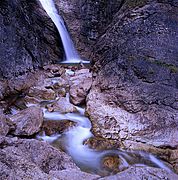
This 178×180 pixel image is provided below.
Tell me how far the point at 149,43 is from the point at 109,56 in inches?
40.4

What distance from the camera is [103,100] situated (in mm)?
6289

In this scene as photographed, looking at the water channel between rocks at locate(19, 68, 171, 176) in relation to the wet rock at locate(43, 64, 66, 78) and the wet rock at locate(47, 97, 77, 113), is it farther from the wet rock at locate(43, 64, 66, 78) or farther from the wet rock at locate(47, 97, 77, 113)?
the wet rock at locate(43, 64, 66, 78)

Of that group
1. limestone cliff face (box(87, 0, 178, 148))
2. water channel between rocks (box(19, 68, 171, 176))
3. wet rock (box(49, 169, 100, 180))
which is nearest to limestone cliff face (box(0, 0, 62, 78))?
limestone cliff face (box(87, 0, 178, 148))

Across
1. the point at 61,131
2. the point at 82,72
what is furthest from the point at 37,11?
the point at 61,131

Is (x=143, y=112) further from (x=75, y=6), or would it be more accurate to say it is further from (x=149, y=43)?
(x=75, y=6)

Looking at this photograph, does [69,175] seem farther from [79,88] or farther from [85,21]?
[85,21]

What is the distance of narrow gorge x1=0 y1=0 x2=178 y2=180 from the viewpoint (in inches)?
193

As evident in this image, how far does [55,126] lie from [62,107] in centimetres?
72

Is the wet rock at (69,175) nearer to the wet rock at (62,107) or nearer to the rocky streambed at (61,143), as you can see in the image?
the rocky streambed at (61,143)

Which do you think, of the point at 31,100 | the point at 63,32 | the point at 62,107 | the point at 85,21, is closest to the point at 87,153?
the point at 62,107

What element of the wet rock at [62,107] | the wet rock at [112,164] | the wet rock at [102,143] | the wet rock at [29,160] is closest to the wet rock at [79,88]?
the wet rock at [62,107]

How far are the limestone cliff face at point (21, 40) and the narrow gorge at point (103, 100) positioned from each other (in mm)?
32

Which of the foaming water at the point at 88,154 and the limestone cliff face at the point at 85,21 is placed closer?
the foaming water at the point at 88,154

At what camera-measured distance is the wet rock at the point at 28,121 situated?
5402mm
